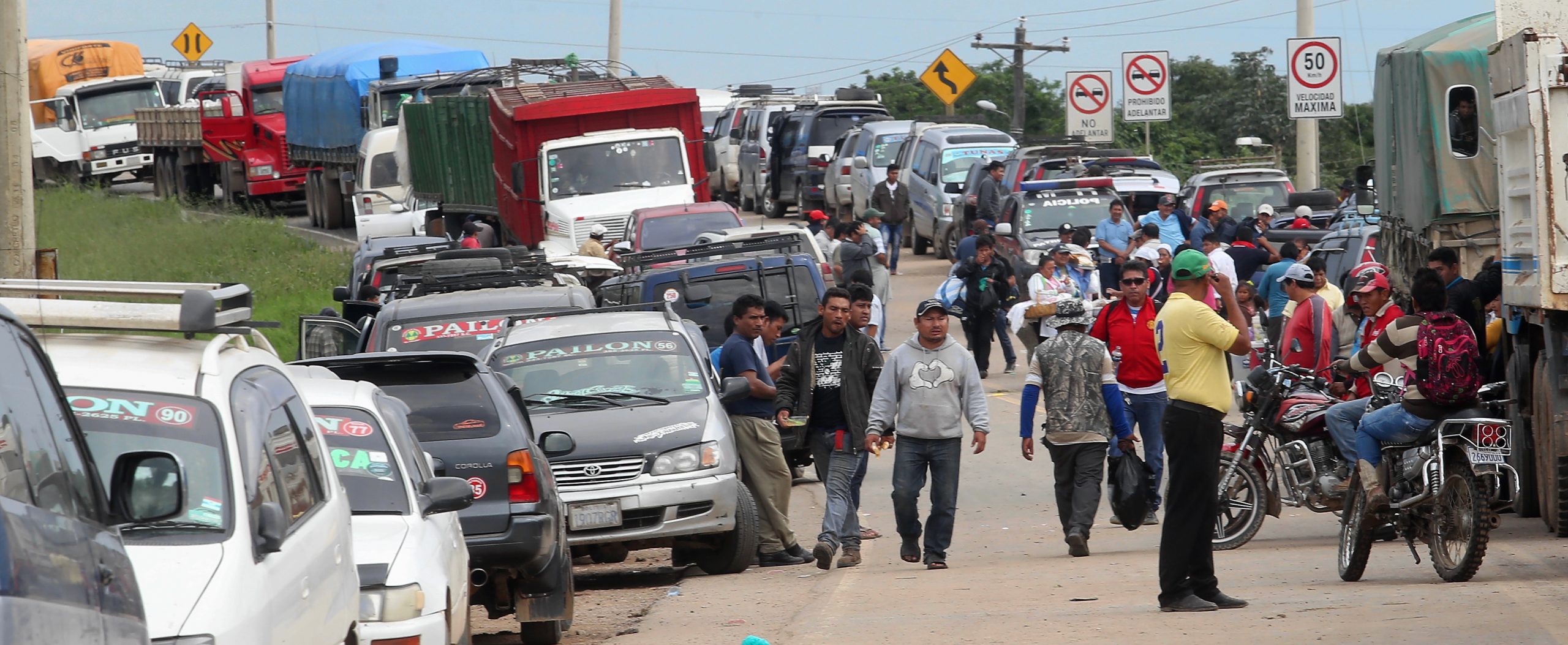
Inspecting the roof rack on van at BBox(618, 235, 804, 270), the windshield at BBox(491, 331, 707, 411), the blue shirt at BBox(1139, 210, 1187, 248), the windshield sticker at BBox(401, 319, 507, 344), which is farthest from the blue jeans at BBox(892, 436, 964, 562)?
the blue shirt at BBox(1139, 210, 1187, 248)

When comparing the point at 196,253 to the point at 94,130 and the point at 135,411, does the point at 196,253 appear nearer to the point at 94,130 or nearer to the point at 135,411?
the point at 94,130

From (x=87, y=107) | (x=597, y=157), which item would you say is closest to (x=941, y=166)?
(x=597, y=157)

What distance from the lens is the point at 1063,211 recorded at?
25.4 meters

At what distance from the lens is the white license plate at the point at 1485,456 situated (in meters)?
9.59

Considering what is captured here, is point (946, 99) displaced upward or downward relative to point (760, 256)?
upward

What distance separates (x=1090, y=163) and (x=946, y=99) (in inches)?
387

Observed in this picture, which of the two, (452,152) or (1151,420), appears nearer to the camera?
(1151,420)

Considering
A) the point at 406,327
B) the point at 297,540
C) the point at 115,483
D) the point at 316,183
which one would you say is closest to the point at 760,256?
the point at 406,327

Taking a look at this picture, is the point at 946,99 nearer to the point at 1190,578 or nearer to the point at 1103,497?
the point at 1103,497

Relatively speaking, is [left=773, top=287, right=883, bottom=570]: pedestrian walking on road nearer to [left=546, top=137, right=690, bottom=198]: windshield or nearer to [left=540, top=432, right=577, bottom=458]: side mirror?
[left=540, top=432, right=577, bottom=458]: side mirror

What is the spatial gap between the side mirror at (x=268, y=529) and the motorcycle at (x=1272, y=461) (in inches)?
297

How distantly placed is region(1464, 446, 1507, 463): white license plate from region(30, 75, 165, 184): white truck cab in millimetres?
40114

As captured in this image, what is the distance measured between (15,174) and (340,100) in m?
26.0

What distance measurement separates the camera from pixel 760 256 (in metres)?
16.4
